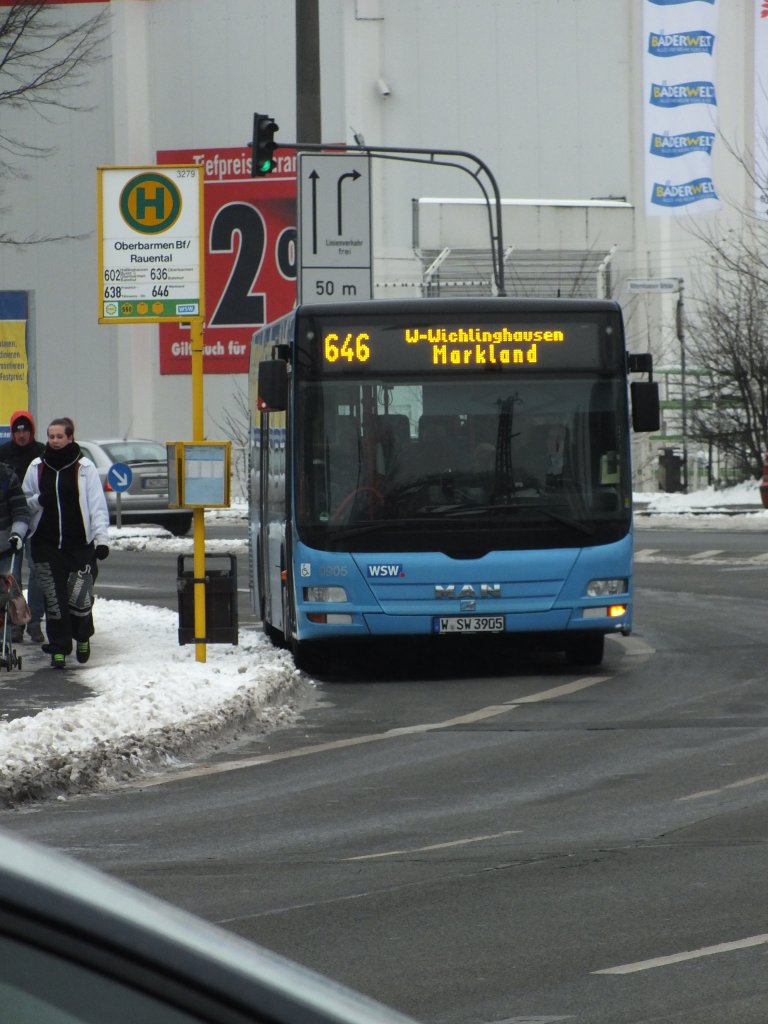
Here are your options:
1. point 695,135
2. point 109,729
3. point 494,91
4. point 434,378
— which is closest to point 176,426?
point 494,91

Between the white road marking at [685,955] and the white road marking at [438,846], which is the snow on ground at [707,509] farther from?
the white road marking at [685,955]

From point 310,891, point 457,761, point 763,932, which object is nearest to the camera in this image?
point 763,932

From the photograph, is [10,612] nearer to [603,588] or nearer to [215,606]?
[215,606]

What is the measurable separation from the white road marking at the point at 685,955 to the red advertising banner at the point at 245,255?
4608 centimetres

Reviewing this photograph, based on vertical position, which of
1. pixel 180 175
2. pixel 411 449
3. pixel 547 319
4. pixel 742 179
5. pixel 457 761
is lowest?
Result: pixel 457 761

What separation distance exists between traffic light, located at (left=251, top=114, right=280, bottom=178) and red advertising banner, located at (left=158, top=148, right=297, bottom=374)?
86.7ft

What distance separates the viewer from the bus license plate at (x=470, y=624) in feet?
47.0

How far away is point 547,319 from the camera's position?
48.0 feet

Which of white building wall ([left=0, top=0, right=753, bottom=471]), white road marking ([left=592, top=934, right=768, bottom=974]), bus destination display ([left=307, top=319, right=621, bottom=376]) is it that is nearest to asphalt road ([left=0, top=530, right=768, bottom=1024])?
white road marking ([left=592, top=934, right=768, bottom=974])

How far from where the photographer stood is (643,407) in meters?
14.3

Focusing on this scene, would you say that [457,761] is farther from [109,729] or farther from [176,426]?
[176,426]

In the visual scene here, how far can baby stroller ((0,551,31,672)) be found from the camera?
14.0 metres

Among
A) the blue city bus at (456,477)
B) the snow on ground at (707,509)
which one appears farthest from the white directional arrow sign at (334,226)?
the snow on ground at (707,509)

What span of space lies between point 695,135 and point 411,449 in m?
41.6
